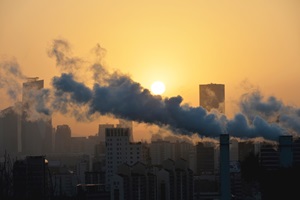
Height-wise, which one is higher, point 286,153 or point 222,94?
point 222,94

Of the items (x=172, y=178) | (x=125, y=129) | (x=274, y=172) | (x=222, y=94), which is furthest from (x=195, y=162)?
(x=274, y=172)

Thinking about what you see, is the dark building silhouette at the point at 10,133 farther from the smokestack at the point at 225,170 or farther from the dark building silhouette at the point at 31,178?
the smokestack at the point at 225,170

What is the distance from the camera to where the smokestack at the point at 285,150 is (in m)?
44.0

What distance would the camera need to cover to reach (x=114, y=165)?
63.7 metres

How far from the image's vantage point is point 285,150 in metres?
44.6

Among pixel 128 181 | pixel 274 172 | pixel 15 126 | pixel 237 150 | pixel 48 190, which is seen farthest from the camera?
pixel 15 126

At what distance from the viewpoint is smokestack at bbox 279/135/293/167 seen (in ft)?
144

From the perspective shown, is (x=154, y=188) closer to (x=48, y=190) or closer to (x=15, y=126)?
(x=48, y=190)

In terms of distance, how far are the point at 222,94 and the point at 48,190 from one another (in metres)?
18.7

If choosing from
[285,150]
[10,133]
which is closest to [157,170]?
[285,150]

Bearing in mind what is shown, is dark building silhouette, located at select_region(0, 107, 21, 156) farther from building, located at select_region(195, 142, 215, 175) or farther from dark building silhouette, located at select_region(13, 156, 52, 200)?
dark building silhouette, located at select_region(13, 156, 52, 200)

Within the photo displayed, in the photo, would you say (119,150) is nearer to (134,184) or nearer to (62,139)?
(134,184)

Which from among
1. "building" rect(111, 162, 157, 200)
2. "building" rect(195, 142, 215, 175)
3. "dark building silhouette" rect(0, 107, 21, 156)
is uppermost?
"dark building silhouette" rect(0, 107, 21, 156)

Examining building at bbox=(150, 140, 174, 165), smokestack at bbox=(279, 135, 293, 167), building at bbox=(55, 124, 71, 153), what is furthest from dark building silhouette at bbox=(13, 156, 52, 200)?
building at bbox=(55, 124, 71, 153)
